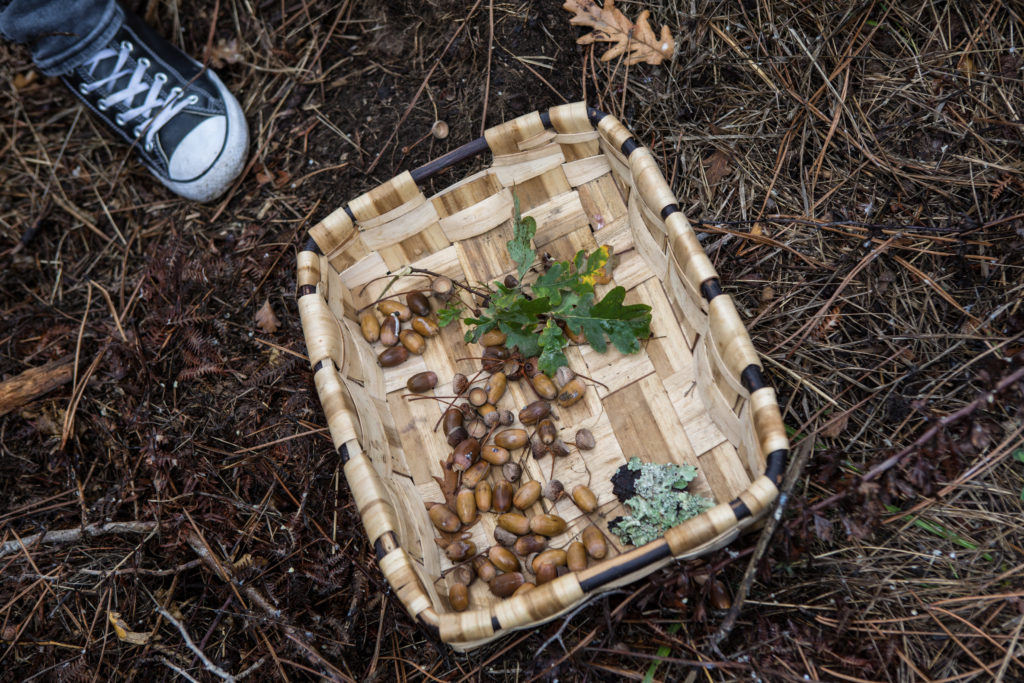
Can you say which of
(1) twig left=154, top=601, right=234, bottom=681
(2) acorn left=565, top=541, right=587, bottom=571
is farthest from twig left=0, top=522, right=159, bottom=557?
(2) acorn left=565, top=541, right=587, bottom=571

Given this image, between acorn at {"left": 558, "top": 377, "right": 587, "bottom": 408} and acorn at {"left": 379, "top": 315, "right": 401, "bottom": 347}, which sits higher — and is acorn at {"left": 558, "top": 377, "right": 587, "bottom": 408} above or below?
below

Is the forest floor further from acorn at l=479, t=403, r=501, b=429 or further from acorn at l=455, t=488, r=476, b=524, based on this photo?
acorn at l=479, t=403, r=501, b=429

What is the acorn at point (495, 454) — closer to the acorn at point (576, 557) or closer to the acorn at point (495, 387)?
the acorn at point (495, 387)

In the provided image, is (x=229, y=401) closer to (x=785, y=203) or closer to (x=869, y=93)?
(x=785, y=203)

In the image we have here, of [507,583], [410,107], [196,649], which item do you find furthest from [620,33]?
[196,649]

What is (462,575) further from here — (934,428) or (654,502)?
(934,428)

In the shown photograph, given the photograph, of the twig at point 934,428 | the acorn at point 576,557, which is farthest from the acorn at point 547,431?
the twig at point 934,428
